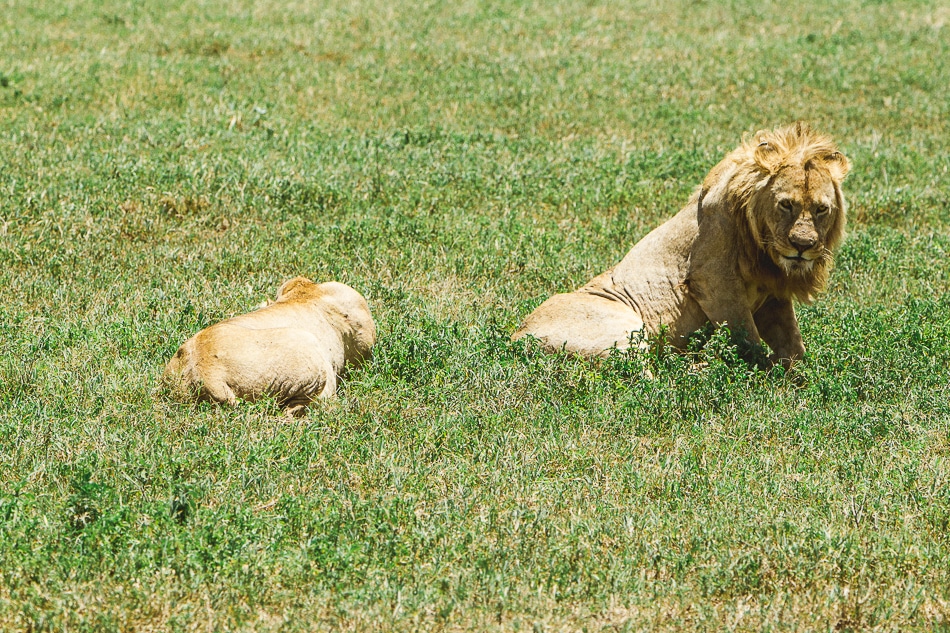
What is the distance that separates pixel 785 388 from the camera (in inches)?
290

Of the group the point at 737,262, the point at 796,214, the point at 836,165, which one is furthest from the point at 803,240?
the point at 836,165

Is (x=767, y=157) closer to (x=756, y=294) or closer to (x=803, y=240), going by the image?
(x=803, y=240)

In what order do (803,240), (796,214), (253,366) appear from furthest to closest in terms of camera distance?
(796,214) < (803,240) < (253,366)

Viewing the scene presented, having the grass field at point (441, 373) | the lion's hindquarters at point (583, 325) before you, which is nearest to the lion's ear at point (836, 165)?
the grass field at point (441, 373)

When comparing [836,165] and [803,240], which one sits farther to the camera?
[836,165]

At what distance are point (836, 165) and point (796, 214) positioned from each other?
1.75 feet

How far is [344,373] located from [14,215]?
4.35m

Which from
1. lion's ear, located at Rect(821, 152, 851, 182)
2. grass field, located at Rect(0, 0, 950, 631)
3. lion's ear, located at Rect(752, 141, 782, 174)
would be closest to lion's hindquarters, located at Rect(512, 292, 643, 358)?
grass field, located at Rect(0, 0, 950, 631)

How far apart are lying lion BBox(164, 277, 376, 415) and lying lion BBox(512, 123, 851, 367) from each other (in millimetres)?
1569

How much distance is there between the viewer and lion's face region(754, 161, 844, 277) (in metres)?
7.07

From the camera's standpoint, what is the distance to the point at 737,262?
7469 millimetres

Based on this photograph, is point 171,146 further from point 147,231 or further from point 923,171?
point 923,171

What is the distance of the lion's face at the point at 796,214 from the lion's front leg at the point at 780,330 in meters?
0.67

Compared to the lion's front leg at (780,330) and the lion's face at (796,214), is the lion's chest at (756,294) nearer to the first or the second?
the lion's front leg at (780,330)
